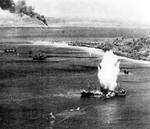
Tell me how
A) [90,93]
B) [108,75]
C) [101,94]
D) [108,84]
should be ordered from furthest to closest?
[108,75] → [108,84] → [101,94] → [90,93]

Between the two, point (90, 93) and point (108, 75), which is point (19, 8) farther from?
point (108, 75)

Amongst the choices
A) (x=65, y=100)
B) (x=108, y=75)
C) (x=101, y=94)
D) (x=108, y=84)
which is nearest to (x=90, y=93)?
(x=101, y=94)

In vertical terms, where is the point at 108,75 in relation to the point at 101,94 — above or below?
above

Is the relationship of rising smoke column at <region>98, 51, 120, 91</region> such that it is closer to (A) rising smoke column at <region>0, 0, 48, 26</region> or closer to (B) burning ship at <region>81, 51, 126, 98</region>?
(B) burning ship at <region>81, 51, 126, 98</region>

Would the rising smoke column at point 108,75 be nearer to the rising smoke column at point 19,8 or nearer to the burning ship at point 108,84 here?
the burning ship at point 108,84

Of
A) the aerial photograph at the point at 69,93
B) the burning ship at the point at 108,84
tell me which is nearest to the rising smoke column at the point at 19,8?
the aerial photograph at the point at 69,93

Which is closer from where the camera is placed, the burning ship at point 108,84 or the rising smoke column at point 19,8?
the rising smoke column at point 19,8

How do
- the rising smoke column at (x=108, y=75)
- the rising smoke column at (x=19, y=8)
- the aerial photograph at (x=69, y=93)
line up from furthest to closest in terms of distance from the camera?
the rising smoke column at (x=108, y=75), the aerial photograph at (x=69, y=93), the rising smoke column at (x=19, y=8)

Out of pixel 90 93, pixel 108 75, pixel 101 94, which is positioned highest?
pixel 108 75

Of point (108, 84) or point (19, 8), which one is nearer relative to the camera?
point (19, 8)
